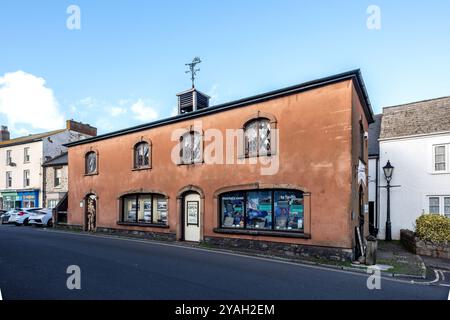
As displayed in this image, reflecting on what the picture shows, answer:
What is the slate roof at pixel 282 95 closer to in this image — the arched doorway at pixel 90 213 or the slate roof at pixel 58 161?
the arched doorway at pixel 90 213

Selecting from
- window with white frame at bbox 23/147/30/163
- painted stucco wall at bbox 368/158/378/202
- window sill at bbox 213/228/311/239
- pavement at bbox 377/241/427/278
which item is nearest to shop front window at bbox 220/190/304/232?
window sill at bbox 213/228/311/239

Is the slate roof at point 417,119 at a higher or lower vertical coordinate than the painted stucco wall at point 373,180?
higher

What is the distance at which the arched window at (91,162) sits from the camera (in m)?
20.3

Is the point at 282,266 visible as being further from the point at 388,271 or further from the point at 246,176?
the point at 246,176

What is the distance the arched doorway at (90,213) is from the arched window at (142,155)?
4.48 meters

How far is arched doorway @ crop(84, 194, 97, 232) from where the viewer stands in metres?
20.1

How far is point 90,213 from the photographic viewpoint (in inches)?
804

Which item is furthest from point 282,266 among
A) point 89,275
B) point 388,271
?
point 89,275

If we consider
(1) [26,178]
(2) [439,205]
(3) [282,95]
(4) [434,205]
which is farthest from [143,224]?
(1) [26,178]

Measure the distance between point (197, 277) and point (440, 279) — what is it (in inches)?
267

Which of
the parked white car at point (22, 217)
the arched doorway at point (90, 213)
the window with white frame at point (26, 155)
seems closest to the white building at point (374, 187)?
the arched doorway at point (90, 213)

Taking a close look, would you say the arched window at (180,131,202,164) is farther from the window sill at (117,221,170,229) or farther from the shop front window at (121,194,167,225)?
the window sill at (117,221,170,229)

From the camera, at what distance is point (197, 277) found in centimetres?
769

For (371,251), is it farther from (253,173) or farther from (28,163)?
(28,163)
